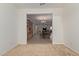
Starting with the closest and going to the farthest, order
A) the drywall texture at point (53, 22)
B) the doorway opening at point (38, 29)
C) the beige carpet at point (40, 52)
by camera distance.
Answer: the beige carpet at point (40, 52)
the drywall texture at point (53, 22)
the doorway opening at point (38, 29)

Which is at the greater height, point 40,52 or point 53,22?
point 53,22

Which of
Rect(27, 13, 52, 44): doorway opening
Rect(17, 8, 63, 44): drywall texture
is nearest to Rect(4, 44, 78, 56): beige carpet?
Rect(17, 8, 63, 44): drywall texture

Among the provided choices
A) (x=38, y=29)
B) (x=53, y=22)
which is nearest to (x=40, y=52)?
(x=53, y=22)

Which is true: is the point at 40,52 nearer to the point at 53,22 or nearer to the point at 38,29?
the point at 53,22

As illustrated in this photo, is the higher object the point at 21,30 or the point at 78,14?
the point at 78,14

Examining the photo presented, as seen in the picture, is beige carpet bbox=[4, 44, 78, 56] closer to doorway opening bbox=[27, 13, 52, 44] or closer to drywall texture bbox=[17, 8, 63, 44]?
drywall texture bbox=[17, 8, 63, 44]

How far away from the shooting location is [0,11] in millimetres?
2994

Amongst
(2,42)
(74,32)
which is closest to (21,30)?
(2,42)

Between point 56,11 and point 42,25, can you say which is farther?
point 42,25

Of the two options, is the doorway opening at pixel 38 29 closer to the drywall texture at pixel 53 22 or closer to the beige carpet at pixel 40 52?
the drywall texture at pixel 53 22

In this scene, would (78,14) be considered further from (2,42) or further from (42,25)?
(42,25)

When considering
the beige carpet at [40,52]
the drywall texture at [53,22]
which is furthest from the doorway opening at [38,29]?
the beige carpet at [40,52]

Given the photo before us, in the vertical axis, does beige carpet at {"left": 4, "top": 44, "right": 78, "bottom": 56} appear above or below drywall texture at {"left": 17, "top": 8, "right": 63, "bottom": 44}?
below

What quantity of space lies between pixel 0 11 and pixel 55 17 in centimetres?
260
